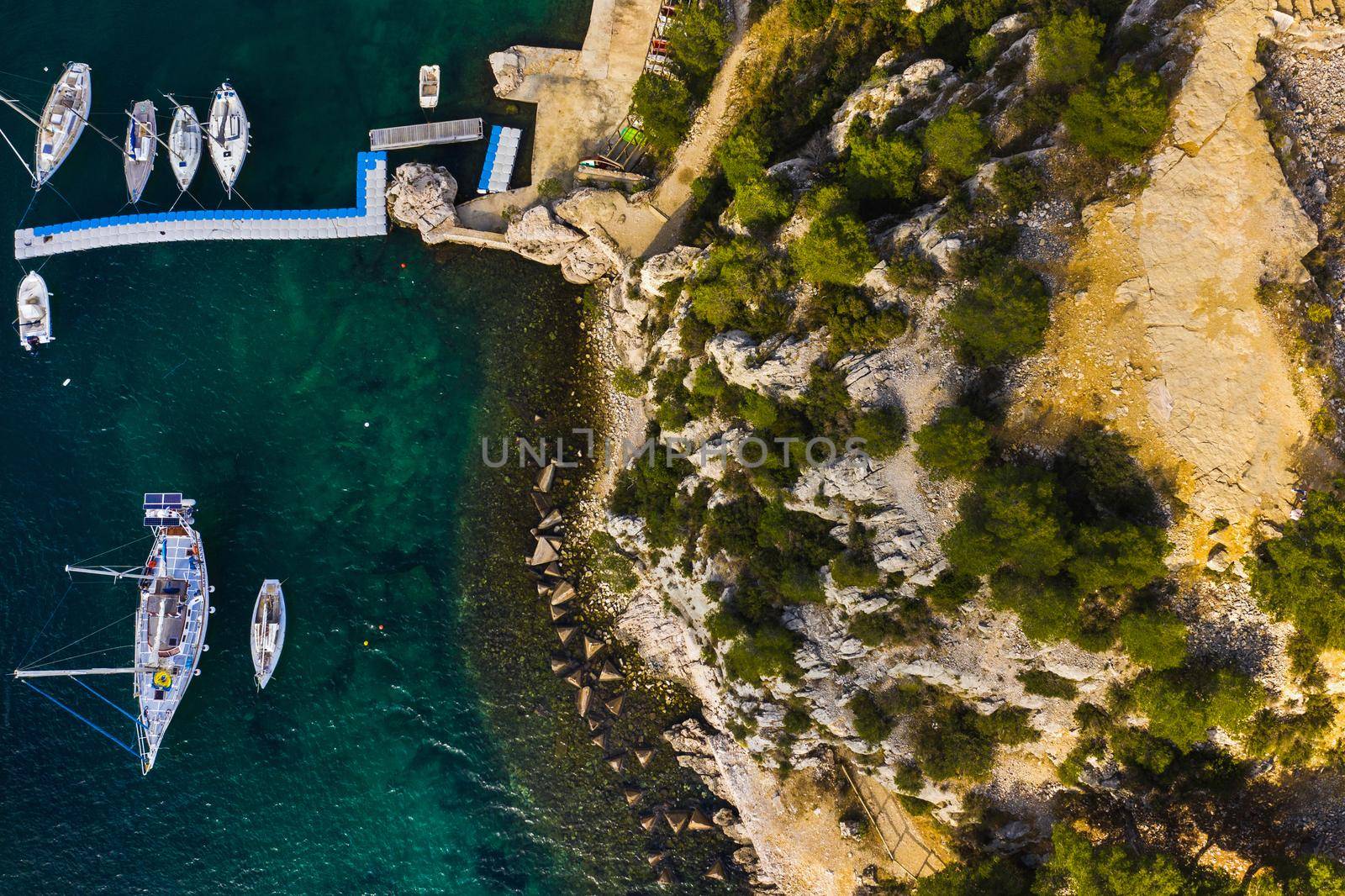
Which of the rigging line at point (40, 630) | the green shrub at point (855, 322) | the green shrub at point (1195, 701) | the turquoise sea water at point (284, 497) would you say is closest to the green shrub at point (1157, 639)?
the green shrub at point (1195, 701)

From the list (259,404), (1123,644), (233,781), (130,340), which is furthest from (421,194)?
(1123,644)

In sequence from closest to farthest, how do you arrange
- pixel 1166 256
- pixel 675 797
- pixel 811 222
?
pixel 1166 256
pixel 811 222
pixel 675 797

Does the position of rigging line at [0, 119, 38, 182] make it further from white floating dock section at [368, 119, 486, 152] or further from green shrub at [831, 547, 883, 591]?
green shrub at [831, 547, 883, 591]

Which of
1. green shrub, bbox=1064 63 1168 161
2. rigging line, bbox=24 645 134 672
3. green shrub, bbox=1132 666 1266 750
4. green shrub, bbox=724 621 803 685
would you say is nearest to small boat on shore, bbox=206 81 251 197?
rigging line, bbox=24 645 134 672

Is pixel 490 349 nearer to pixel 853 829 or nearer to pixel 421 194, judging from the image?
pixel 421 194

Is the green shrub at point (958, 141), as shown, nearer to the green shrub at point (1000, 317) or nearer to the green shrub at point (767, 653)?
the green shrub at point (1000, 317)

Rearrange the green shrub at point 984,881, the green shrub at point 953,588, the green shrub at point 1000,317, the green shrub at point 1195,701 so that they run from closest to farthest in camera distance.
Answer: the green shrub at point 1195,701
the green shrub at point 1000,317
the green shrub at point 953,588
the green shrub at point 984,881
